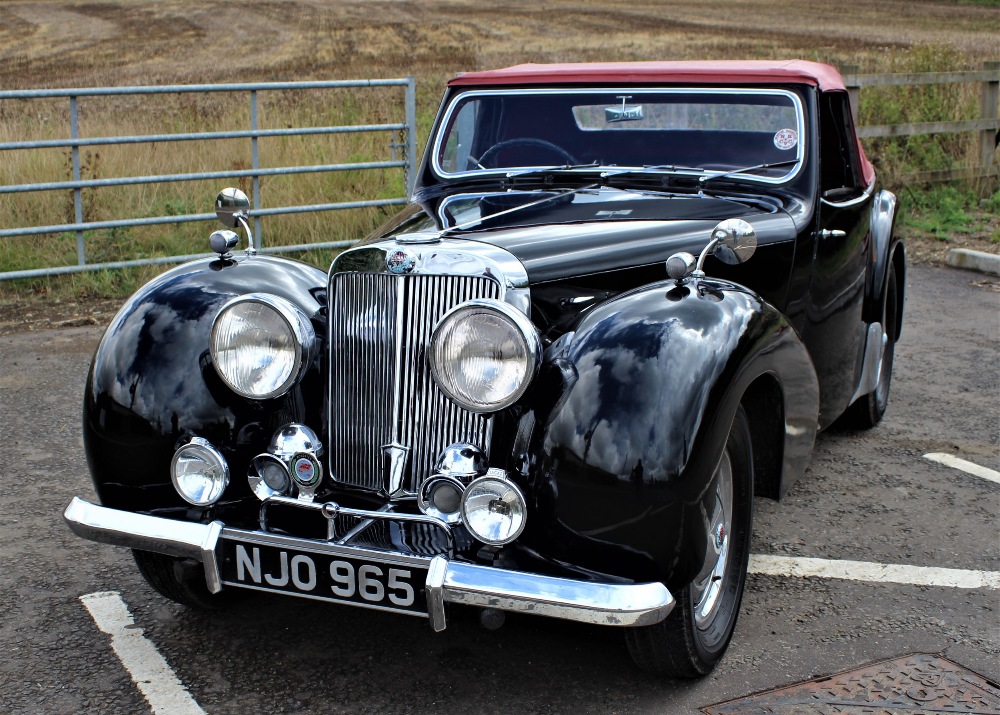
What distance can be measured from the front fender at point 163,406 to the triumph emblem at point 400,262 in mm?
352

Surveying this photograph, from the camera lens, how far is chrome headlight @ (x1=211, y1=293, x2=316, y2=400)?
9.56ft

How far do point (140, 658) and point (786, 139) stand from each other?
2.76 m

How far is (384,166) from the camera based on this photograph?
28.4ft

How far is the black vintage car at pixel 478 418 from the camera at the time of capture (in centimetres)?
260

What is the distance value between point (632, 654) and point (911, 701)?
71 cm

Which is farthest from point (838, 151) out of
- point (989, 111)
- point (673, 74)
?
point (989, 111)

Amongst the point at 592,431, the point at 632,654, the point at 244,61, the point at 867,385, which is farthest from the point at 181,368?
the point at 244,61

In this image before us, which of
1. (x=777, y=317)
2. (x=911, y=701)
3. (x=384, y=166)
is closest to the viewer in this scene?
(x=911, y=701)

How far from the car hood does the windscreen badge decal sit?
407mm

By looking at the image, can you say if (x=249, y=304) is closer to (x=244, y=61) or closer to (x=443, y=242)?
(x=443, y=242)

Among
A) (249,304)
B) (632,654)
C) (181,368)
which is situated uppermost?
(249,304)

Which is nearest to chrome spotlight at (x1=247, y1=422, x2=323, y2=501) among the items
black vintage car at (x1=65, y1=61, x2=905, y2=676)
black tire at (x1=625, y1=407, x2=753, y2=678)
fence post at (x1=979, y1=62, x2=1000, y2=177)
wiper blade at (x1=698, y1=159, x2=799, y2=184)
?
black vintage car at (x1=65, y1=61, x2=905, y2=676)

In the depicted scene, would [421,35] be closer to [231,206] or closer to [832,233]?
[832,233]

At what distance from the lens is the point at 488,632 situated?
10.6 feet
